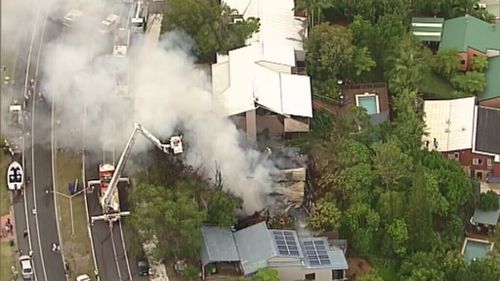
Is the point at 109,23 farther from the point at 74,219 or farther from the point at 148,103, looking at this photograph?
the point at 74,219

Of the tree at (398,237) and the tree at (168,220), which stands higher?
the tree at (168,220)

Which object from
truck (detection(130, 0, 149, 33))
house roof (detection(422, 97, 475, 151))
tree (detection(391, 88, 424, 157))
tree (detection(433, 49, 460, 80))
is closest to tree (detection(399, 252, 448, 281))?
tree (detection(391, 88, 424, 157))

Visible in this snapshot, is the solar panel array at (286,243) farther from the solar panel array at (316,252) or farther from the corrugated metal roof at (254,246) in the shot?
the solar panel array at (316,252)

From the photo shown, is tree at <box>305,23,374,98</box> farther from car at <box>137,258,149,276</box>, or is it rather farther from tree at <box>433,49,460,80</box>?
car at <box>137,258,149,276</box>

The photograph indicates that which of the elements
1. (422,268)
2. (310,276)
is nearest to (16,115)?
(310,276)

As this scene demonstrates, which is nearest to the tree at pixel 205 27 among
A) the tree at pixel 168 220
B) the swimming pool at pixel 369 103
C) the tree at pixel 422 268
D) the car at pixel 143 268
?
the swimming pool at pixel 369 103
